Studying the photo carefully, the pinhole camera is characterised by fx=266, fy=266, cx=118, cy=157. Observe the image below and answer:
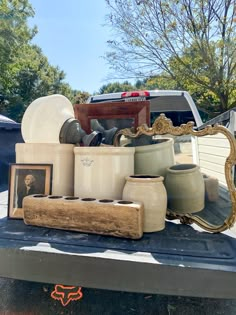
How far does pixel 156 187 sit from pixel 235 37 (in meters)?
8.05

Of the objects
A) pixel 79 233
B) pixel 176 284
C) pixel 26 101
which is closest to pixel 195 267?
pixel 176 284

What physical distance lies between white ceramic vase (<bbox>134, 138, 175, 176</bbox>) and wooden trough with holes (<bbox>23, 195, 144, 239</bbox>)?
29 centimetres

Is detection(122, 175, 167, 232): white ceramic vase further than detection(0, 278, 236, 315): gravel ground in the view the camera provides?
No

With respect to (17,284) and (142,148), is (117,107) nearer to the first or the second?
(142,148)

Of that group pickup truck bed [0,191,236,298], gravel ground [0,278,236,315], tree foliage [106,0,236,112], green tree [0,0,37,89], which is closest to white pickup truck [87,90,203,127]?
gravel ground [0,278,236,315]

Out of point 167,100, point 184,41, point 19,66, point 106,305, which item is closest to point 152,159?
point 106,305

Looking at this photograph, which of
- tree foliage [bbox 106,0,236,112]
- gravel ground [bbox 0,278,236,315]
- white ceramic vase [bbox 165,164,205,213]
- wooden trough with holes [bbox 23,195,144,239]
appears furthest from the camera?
tree foliage [bbox 106,0,236,112]

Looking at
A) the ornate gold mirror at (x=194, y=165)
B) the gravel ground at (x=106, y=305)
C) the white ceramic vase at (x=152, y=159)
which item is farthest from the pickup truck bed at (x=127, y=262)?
the gravel ground at (x=106, y=305)

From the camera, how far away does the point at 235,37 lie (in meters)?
7.60

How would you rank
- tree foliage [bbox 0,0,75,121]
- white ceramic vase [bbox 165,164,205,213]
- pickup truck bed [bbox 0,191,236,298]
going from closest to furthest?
pickup truck bed [bbox 0,191,236,298] < white ceramic vase [bbox 165,164,205,213] < tree foliage [bbox 0,0,75,121]

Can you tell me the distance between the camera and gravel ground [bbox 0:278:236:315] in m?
1.48

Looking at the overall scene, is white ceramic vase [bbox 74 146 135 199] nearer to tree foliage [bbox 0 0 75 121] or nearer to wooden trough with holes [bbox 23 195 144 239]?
wooden trough with holes [bbox 23 195 144 239]

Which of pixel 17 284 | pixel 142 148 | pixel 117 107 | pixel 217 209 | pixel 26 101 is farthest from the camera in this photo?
pixel 26 101

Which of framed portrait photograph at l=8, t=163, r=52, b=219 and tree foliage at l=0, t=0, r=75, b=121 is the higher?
tree foliage at l=0, t=0, r=75, b=121
